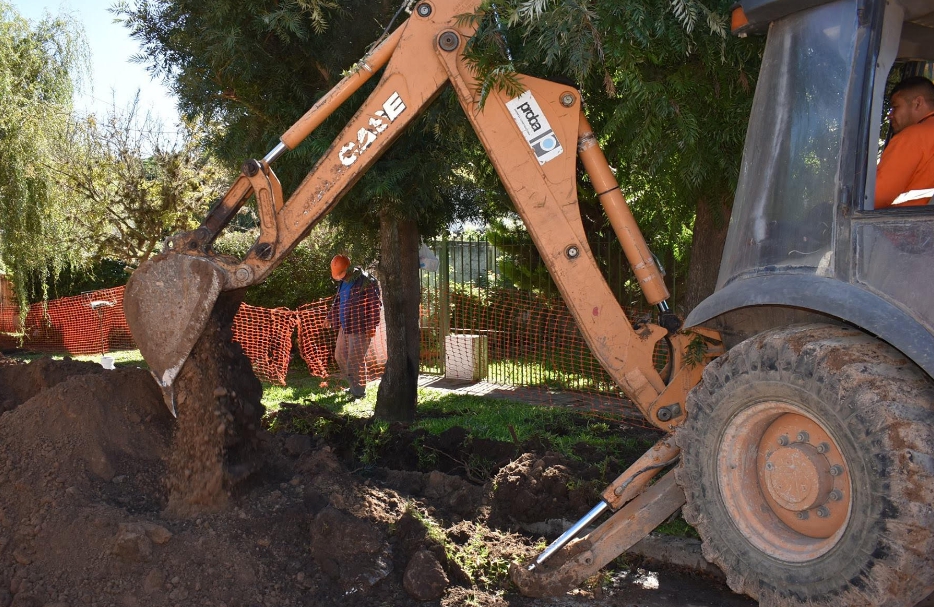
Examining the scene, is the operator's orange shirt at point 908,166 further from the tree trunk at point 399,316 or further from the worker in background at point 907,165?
the tree trunk at point 399,316

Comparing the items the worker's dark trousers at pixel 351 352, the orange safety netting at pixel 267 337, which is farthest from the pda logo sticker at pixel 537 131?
the orange safety netting at pixel 267 337

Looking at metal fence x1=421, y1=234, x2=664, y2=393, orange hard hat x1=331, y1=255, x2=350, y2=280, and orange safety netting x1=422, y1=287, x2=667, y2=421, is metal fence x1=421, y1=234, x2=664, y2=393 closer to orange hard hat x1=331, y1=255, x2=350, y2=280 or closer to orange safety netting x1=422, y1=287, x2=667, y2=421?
orange safety netting x1=422, y1=287, x2=667, y2=421

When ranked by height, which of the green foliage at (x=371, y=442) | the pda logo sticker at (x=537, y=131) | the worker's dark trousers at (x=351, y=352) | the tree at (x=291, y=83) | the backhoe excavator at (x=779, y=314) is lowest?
the green foliage at (x=371, y=442)

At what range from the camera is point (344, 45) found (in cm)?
706

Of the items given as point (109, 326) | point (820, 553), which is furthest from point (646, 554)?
point (109, 326)

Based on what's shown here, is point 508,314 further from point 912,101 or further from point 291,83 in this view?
point 912,101

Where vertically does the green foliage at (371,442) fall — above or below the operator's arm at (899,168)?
below

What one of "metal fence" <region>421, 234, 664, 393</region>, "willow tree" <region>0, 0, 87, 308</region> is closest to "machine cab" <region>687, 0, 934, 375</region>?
"metal fence" <region>421, 234, 664, 393</region>

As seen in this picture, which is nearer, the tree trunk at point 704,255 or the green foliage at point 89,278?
the tree trunk at point 704,255

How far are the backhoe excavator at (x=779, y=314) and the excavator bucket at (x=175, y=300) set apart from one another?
0.80m

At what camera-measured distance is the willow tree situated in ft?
45.1

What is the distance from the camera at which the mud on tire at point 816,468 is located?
2551 millimetres

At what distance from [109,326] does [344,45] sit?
11127 millimetres

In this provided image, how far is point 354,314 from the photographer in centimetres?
1098
